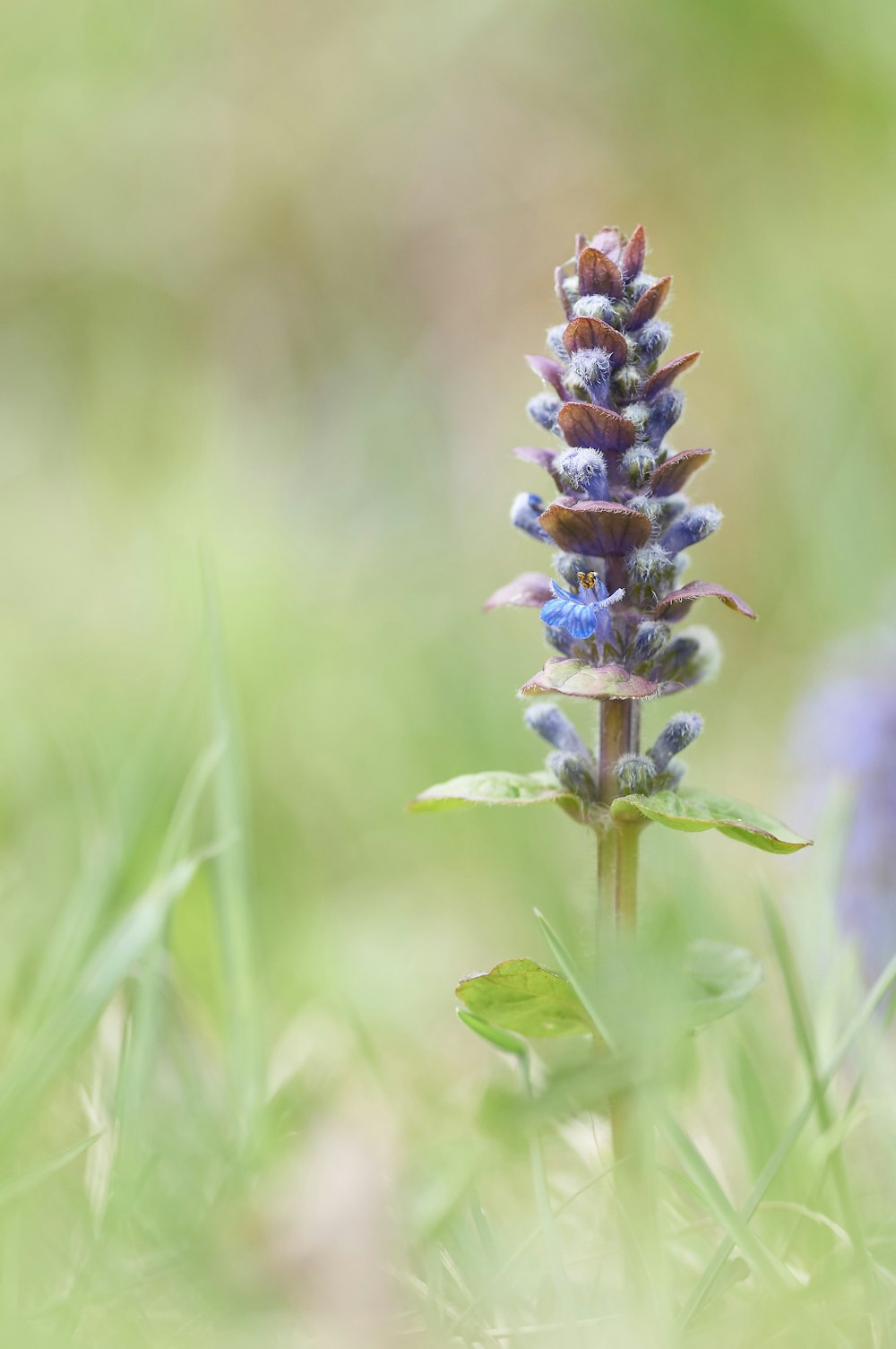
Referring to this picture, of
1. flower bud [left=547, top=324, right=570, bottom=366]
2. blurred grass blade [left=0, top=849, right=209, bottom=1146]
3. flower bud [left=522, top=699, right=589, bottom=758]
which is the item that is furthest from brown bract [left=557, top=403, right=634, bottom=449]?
blurred grass blade [left=0, top=849, right=209, bottom=1146]

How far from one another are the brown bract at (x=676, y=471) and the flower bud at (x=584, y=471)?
2.5 inches

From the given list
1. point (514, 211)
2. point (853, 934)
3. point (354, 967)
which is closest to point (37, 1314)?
point (354, 967)

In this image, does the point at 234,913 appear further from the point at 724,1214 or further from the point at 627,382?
the point at 627,382

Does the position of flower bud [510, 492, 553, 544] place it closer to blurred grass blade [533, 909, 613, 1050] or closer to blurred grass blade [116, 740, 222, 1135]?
blurred grass blade [533, 909, 613, 1050]

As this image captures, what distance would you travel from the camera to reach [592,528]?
4.66 ft

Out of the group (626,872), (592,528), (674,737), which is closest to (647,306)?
(592,528)

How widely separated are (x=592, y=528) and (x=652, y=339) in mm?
232

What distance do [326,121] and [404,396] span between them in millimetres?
1585

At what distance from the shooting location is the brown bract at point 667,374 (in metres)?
1.38

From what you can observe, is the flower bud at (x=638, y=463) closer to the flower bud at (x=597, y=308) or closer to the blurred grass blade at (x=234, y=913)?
the flower bud at (x=597, y=308)

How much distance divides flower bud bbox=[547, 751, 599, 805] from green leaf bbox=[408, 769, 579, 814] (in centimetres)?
2

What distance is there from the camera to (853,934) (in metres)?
2.51

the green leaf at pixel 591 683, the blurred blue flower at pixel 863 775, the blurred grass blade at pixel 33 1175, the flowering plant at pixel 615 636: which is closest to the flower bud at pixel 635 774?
the flowering plant at pixel 615 636

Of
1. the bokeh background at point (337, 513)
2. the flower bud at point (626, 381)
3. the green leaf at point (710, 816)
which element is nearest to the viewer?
the green leaf at point (710, 816)
